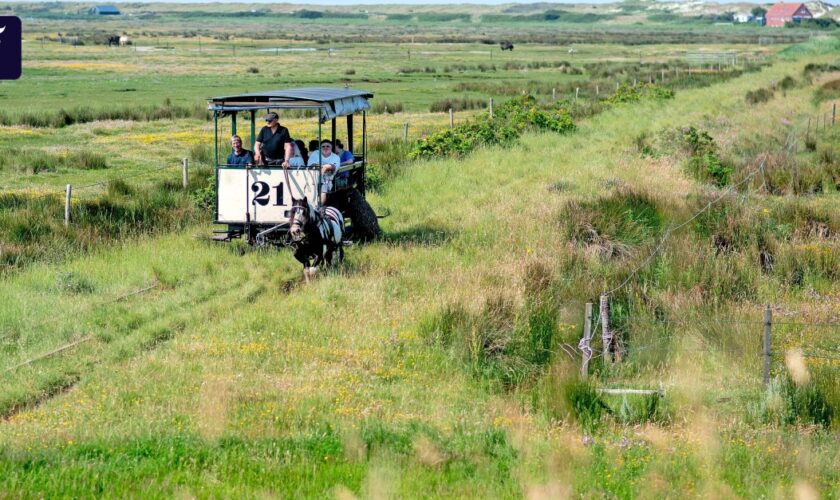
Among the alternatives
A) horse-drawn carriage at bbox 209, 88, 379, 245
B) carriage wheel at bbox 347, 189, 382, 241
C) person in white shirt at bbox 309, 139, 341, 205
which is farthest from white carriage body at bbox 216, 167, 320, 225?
carriage wheel at bbox 347, 189, 382, 241

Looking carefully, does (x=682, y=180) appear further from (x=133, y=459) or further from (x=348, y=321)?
(x=133, y=459)

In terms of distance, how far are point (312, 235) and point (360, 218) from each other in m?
3.08

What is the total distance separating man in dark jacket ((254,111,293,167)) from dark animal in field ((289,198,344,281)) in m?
1.90

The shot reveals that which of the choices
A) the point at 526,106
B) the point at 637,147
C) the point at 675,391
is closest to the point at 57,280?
the point at 675,391

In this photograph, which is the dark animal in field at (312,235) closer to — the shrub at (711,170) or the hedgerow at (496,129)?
the shrub at (711,170)

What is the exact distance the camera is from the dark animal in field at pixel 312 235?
51.5 ft

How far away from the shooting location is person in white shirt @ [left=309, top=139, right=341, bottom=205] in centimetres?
1770

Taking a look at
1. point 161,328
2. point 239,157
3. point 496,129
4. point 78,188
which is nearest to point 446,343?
point 161,328

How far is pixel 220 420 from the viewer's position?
9992 millimetres

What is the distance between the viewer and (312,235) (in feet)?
52.2

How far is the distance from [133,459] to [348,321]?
517 centimetres

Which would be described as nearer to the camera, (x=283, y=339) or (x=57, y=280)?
(x=283, y=339)

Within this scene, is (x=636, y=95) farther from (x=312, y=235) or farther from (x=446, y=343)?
(x=446, y=343)

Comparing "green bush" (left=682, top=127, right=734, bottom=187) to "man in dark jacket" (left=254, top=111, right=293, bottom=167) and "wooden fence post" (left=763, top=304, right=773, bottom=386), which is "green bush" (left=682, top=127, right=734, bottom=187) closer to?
"man in dark jacket" (left=254, top=111, right=293, bottom=167)
